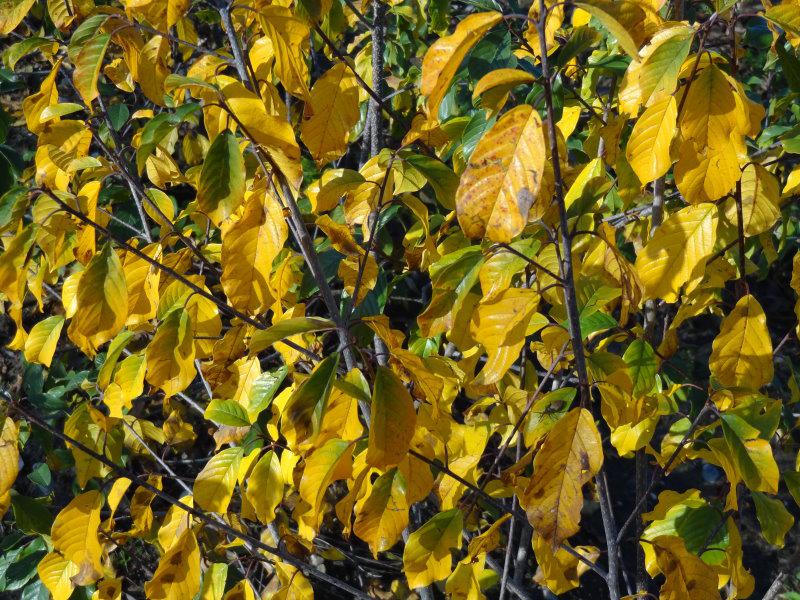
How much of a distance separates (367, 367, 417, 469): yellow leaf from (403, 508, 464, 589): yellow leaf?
31 cm

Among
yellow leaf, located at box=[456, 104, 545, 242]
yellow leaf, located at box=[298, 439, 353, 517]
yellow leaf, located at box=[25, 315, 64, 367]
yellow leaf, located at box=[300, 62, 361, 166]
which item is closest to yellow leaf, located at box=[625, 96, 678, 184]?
yellow leaf, located at box=[456, 104, 545, 242]

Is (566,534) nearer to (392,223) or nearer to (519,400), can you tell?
(519,400)

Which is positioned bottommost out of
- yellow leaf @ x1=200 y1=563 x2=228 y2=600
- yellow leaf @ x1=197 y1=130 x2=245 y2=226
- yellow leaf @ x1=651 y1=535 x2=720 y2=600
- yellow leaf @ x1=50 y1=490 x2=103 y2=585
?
yellow leaf @ x1=200 y1=563 x2=228 y2=600

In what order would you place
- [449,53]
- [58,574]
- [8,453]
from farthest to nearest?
[58,574] → [8,453] → [449,53]

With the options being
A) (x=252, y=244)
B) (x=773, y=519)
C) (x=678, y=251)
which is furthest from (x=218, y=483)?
(x=773, y=519)

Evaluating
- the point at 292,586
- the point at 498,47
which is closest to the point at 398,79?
the point at 498,47

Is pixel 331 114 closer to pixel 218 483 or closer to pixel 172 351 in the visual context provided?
pixel 172 351

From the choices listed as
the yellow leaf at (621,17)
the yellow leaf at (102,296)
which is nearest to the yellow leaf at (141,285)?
the yellow leaf at (102,296)

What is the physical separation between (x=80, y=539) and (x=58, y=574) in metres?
0.22

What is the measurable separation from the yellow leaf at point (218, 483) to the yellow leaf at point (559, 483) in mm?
577

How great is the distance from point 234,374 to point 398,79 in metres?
0.81

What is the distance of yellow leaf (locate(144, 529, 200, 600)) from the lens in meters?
1.27

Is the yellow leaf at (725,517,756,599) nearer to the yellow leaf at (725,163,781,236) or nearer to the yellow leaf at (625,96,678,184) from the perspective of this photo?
the yellow leaf at (725,163,781,236)

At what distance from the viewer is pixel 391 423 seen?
2.97ft
